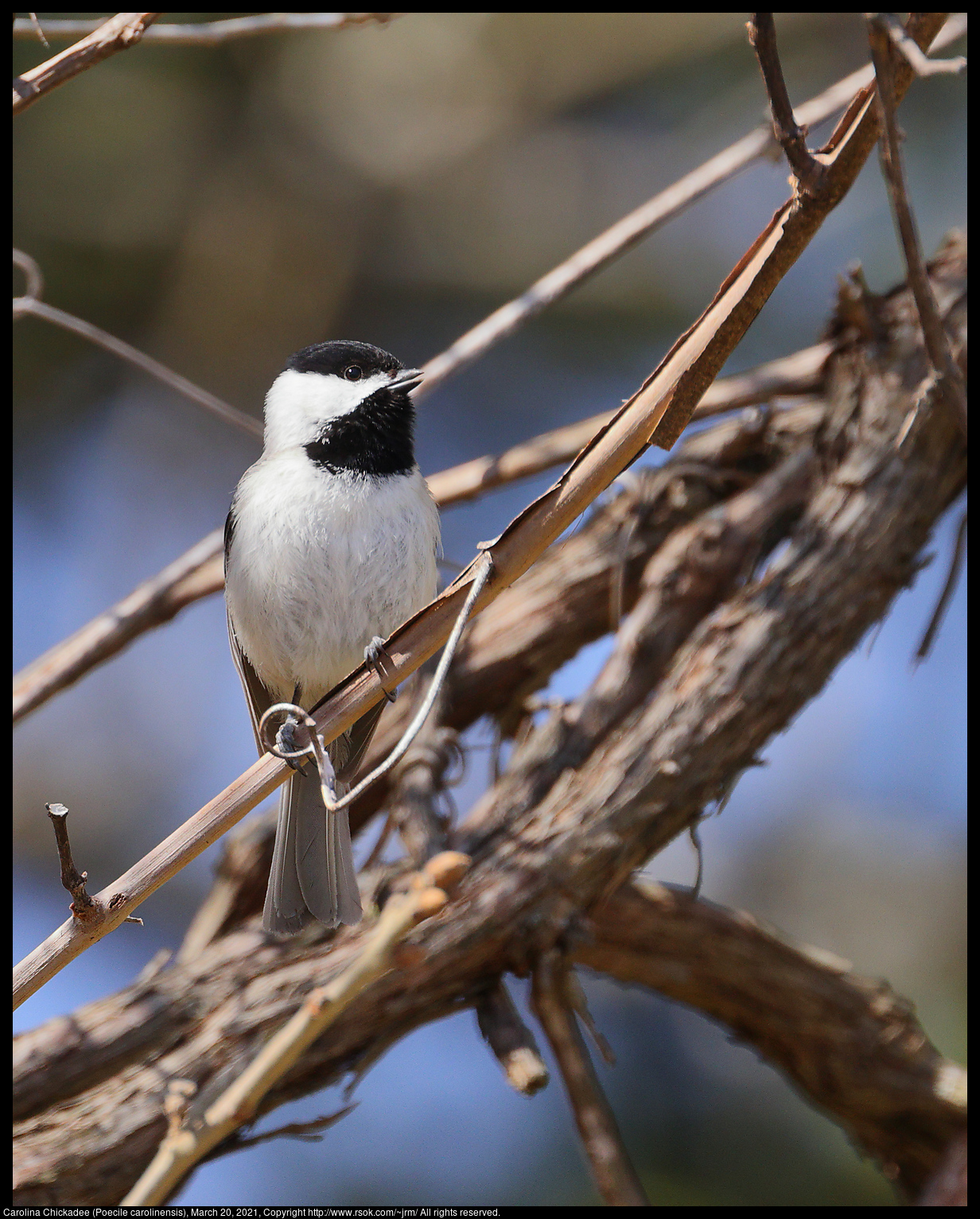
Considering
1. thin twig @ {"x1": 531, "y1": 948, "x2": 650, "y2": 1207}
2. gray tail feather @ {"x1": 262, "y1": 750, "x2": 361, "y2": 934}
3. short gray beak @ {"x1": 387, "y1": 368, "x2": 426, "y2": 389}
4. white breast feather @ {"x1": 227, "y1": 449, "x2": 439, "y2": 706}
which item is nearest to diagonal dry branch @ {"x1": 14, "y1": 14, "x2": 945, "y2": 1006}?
gray tail feather @ {"x1": 262, "y1": 750, "x2": 361, "y2": 934}

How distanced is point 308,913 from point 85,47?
1.60m

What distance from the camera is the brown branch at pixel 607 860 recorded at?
2244mm

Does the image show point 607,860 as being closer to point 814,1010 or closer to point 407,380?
point 814,1010

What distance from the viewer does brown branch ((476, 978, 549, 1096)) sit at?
2.15 m

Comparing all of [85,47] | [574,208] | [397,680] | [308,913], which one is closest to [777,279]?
[397,680]

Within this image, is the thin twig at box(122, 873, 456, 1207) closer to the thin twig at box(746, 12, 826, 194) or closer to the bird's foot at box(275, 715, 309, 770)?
the bird's foot at box(275, 715, 309, 770)

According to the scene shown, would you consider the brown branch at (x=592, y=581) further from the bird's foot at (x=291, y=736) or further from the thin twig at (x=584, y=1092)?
the bird's foot at (x=291, y=736)

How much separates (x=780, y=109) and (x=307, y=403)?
125 cm

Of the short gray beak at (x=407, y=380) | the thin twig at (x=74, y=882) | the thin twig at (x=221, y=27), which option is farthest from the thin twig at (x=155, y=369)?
the thin twig at (x=74, y=882)

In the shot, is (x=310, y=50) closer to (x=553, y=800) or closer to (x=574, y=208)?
(x=574, y=208)

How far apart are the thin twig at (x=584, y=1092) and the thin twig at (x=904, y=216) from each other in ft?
5.02

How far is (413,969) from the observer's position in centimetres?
233

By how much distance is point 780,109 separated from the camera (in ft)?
4.23

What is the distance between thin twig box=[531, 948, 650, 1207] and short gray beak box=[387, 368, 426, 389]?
4.45 feet
